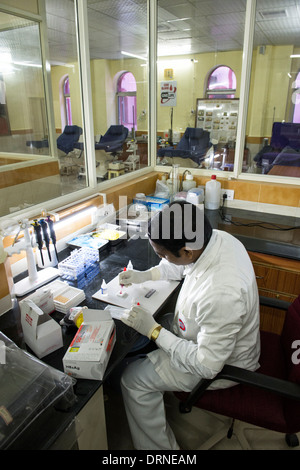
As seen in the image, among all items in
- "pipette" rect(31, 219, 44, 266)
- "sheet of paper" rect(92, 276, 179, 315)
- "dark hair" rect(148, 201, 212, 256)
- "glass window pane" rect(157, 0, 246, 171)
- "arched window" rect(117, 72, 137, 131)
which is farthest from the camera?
"arched window" rect(117, 72, 137, 131)

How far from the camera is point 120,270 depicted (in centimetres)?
159

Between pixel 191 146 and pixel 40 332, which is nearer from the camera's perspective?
pixel 40 332

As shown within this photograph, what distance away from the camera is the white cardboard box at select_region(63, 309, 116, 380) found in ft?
3.06

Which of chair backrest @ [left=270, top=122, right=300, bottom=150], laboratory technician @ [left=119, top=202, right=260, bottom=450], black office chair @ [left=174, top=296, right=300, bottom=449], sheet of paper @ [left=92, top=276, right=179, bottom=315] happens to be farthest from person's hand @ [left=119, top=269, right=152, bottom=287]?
chair backrest @ [left=270, top=122, right=300, bottom=150]

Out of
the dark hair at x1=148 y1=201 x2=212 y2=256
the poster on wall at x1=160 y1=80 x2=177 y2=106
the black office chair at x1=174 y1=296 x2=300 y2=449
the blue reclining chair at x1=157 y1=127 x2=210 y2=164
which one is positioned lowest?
Answer: the black office chair at x1=174 y1=296 x2=300 y2=449

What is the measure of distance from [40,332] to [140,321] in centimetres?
36

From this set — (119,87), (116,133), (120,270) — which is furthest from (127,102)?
(120,270)

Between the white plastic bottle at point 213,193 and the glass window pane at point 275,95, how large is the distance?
0.30 meters

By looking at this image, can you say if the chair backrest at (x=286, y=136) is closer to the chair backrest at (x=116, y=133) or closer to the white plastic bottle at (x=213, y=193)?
the white plastic bottle at (x=213, y=193)

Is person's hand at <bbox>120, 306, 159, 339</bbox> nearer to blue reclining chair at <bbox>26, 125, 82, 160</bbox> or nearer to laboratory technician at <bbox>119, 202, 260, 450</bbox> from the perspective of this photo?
laboratory technician at <bbox>119, 202, 260, 450</bbox>

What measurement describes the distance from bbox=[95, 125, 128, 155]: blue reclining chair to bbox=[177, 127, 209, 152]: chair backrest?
0.58 meters

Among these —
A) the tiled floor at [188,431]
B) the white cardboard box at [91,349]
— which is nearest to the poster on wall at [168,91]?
the white cardboard box at [91,349]

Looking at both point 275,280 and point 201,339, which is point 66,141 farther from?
point 201,339

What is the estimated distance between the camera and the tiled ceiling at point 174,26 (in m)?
2.62
